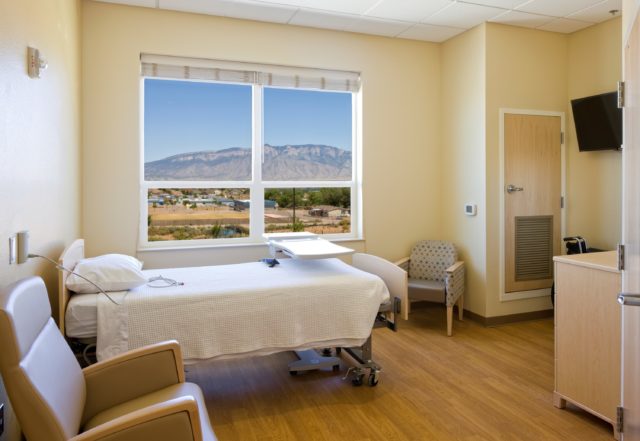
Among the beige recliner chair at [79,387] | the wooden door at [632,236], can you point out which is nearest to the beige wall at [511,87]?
the wooden door at [632,236]

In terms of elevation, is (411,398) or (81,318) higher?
(81,318)

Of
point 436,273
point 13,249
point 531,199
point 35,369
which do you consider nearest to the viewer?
point 35,369

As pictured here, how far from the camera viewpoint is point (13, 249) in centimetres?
186

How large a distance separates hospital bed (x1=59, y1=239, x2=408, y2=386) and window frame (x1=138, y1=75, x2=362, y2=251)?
1.03 metres

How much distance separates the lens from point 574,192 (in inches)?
179

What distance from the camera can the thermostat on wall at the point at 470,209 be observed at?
14.4ft

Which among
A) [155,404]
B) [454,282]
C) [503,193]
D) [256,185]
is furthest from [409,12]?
[155,404]

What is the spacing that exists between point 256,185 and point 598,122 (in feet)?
10.2

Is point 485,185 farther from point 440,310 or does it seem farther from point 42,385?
point 42,385

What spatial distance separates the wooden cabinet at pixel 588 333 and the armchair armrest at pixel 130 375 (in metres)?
2.06

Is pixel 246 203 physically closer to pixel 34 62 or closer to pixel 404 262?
pixel 404 262

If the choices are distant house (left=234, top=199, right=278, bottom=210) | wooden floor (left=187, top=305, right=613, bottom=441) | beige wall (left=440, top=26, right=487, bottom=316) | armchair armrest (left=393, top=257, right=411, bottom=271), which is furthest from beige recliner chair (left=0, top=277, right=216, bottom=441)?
beige wall (left=440, top=26, right=487, bottom=316)

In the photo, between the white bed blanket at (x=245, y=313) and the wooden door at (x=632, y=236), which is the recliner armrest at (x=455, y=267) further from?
the wooden door at (x=632, y=236)

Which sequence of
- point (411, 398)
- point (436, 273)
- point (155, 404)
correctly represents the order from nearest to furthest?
point (155, 404)
point (411, 398)
point (436, 273)
